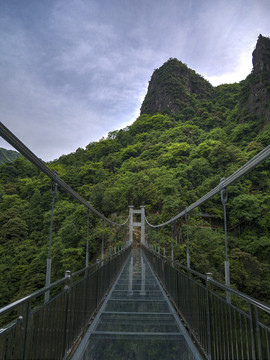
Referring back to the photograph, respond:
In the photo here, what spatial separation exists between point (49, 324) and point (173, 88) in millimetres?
53220

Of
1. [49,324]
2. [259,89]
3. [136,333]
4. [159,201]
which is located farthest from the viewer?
[259,89]

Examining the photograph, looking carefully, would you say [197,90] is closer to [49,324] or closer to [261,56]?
[261,56]

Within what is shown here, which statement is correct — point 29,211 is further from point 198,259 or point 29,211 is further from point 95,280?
point 95,280

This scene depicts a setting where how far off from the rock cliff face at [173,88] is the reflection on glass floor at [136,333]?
46456 millimetres

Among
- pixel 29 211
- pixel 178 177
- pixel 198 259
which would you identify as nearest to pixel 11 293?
pixel 29 211

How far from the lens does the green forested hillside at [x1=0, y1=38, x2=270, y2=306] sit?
11789mm

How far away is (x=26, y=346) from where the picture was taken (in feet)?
3.21

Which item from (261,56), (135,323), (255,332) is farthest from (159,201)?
(261,56)

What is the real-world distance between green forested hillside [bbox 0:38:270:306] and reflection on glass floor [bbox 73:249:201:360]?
19.7 feet

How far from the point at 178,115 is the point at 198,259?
38412 mm

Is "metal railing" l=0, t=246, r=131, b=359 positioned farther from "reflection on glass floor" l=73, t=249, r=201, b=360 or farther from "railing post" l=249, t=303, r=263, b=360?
"railing post" l=249, t=303, r=263, b=360

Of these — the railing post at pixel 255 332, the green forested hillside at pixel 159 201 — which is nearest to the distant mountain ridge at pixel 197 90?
the green forested hillside at pixel 159 201

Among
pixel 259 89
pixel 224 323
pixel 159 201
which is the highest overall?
pixel 259 89

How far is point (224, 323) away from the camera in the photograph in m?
1.34
